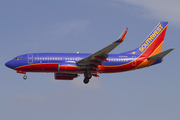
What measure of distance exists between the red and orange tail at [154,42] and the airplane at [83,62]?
1.24ft

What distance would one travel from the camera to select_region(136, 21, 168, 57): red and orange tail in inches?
2336

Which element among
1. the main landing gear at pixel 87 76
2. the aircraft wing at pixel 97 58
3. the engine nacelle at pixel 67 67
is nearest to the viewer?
the aircraft wing at pixel 97 58

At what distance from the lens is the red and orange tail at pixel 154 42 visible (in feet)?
195

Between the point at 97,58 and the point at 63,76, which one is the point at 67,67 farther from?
the point at 63,76

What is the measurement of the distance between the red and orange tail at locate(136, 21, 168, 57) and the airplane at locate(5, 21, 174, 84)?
0.38 m

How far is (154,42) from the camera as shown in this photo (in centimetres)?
6069

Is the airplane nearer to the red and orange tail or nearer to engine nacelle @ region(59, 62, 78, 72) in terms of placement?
engine nacelle @ region(59, 62, 78, 72)

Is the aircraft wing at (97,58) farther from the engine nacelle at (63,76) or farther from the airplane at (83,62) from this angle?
the engine nacelle at (63,76)

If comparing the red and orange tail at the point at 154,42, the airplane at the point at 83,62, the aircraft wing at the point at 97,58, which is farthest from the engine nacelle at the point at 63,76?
the red and orange tail at the point at 154,42

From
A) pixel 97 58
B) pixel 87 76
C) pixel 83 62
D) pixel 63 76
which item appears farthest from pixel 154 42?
pixel 63 76

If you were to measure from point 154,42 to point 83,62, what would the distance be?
14.7 meters

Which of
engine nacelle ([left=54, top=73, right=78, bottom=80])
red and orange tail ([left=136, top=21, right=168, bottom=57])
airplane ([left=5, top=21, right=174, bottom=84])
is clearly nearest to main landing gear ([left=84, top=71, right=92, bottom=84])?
airplane ([left=5, top=21, right=174, bottom=84])

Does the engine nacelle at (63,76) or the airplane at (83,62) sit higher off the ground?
the airplane at (83,62)

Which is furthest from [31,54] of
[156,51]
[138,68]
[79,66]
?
[156,51]
